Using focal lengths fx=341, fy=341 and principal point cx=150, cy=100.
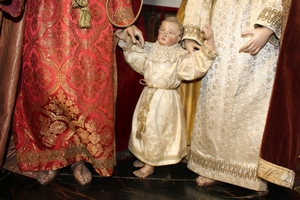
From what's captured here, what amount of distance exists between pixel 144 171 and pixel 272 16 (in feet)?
3.42

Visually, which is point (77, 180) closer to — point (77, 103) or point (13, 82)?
point (77, 103)

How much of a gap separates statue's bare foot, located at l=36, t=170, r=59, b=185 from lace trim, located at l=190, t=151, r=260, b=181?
75cm

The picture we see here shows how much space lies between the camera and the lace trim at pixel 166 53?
6.02 feet

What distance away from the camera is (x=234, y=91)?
1706mm

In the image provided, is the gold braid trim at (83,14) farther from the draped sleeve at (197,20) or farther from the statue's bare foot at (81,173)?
the statue's bare foot at (81,173)

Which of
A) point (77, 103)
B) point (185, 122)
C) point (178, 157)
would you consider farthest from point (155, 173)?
point (77, 103)

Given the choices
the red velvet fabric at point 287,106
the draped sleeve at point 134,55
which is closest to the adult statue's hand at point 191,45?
the draped sleeve at point 134,55

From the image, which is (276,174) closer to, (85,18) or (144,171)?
(144,171)

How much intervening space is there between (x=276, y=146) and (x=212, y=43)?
0.59 metres

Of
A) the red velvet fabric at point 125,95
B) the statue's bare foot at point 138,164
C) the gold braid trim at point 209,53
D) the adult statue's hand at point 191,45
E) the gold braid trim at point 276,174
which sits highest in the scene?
the adult statue's hand at point 191,45

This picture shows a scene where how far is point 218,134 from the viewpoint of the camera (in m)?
1.78

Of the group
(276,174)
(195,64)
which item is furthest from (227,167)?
(195,64)

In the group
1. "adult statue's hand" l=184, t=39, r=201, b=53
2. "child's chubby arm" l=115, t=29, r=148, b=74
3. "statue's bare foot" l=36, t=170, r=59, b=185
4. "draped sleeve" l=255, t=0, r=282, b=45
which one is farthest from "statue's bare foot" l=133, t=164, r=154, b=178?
"draped sleeve" l=255, t=0, r=282, b=45

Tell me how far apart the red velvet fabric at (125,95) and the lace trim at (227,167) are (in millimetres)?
491
